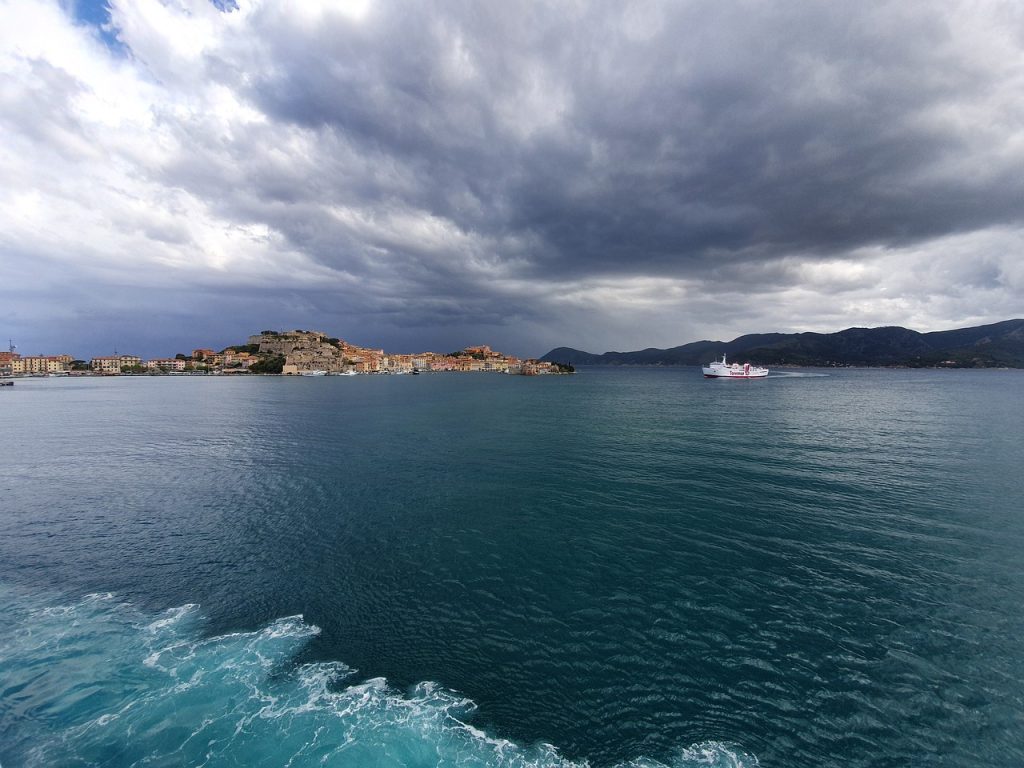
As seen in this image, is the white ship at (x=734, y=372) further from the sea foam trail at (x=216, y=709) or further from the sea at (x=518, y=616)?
the sea foam trail at (x=216, y=709)

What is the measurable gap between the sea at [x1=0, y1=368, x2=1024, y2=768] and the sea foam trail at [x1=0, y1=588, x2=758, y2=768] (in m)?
0.07

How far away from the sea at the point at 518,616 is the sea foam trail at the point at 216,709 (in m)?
0.07

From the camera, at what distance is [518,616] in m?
14.7

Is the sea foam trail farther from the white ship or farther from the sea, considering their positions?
the white ship

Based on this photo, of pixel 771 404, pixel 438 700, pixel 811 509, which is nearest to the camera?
pixel 438 700

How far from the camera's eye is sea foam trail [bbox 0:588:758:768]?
31.1ft

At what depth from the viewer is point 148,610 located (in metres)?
15.3

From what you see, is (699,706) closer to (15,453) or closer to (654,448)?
(654,448)

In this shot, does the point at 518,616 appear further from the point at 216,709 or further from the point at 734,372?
the point at 734,372

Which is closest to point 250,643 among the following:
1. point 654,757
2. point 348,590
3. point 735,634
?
point 348,590

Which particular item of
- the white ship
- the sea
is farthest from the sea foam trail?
the white ship

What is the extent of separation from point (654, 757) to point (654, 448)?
33.0 m

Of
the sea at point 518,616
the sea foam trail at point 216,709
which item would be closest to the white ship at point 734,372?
the sea at point 518,616

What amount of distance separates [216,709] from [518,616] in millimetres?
8736
